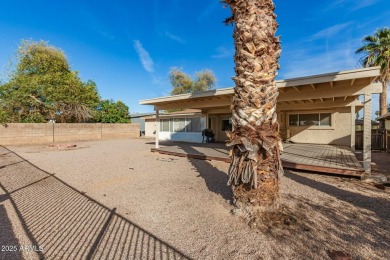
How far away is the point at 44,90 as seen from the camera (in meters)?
19.0

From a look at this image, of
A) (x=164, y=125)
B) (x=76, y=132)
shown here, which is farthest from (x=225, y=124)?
(x=76, y=132)

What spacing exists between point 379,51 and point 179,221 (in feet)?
62.0

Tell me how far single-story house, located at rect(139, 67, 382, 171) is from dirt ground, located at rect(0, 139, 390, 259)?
3.00m

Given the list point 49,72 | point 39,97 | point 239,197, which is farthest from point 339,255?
point 49,72

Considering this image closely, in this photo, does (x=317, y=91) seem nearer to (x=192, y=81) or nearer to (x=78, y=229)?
(x=78, y=229)

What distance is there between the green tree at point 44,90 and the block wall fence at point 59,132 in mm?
1919

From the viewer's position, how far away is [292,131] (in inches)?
527

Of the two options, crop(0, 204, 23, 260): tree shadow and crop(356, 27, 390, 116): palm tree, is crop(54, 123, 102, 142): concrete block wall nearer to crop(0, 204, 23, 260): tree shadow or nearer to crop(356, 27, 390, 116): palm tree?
crop(0, 204, 23, 260): tree shadow

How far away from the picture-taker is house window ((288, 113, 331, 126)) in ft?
40.3

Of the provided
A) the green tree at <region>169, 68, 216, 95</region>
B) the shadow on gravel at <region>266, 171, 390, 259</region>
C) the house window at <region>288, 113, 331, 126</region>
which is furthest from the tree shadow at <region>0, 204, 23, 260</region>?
the green tree at <region>169, 68, 216, 95</region>

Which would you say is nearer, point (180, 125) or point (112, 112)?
point (180, 125)

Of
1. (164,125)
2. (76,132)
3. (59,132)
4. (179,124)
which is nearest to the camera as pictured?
(59,132)

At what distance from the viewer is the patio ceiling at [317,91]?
6127 mm

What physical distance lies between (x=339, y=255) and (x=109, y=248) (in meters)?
2.73
